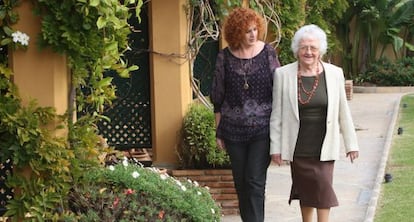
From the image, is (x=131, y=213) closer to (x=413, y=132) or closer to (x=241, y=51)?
(x=241, y=51)

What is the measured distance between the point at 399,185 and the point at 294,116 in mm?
3132

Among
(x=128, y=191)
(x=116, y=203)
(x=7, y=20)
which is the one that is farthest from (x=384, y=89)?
(x=7, y=20)

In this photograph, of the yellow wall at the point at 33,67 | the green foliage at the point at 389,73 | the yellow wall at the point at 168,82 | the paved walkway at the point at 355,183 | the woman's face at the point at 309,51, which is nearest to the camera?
the yellow wall at the point at 33,67

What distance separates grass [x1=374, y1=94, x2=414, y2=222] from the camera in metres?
7.14

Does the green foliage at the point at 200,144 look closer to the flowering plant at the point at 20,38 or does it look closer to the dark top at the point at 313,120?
the dark top at the point at 313,120

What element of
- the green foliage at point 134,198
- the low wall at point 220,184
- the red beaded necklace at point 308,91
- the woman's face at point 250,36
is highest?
the woman's face at point 250,36

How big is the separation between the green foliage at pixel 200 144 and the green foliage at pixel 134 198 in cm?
171

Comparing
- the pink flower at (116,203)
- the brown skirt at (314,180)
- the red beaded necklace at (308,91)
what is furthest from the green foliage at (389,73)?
the pink flower at (116,203)

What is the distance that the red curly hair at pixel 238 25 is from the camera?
579cm

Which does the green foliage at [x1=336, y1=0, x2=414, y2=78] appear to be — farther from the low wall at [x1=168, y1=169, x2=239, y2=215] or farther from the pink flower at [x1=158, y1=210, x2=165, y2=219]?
the pink flower at [x1=158, y1=210, x2=165, y2=219]

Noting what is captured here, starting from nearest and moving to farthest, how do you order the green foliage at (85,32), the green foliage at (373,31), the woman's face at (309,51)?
the green foliage at (85,32)
the woman's face at (309,51)
the green foliage at (373,31)

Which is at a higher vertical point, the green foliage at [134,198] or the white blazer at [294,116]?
the white blazer at [294,116]

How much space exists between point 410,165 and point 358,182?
1.17 metres

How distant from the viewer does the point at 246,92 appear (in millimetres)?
5836
